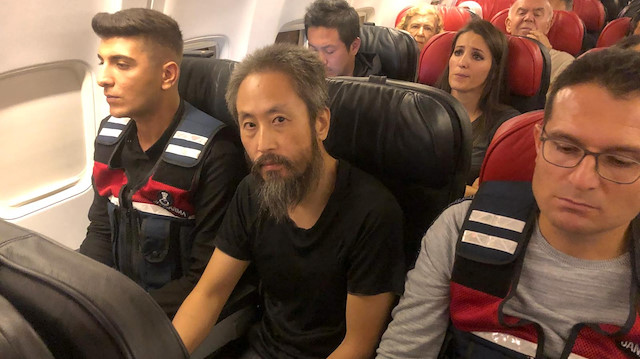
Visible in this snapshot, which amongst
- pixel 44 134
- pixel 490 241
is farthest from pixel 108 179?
pixel 490 241

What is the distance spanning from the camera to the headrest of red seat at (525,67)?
8.39 feet

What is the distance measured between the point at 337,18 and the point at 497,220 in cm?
211

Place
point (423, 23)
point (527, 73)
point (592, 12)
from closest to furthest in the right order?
point (527, 73), point (423, 23), point (592, 12)

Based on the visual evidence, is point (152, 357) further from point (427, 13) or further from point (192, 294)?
point (427, 13)

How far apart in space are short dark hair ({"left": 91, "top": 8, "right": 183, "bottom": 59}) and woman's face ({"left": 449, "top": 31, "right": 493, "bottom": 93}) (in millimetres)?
1578

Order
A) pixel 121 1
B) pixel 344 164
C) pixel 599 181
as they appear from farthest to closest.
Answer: pixel 121 1 → pixel 344 164 → pixel 599 181

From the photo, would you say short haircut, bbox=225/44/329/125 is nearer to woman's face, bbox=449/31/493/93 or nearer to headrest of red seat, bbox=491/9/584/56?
woman's face, bbox=449/31/493/93

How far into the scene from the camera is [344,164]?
140 cm

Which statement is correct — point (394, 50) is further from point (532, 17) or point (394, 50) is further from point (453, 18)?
point (453, 18)

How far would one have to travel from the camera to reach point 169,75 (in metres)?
1.74

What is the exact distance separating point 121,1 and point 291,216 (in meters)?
1.49

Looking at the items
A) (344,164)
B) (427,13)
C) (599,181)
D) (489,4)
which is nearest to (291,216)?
(344,164)

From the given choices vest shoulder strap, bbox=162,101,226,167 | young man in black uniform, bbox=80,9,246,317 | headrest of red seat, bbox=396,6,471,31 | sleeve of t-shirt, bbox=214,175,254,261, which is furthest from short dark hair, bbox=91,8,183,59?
headrest of red seat, bbox=396,6,471,31

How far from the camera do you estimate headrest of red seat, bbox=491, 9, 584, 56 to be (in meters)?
4.14
